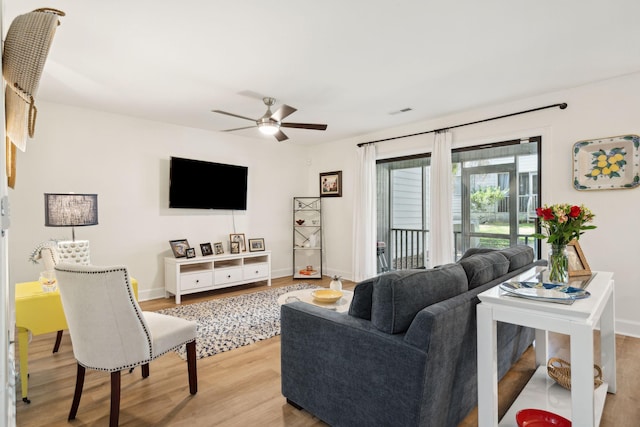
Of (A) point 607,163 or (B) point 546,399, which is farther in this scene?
(A) point 607,163

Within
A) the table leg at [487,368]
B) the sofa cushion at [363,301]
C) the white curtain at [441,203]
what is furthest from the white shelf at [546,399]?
the white curtain at [441,203]

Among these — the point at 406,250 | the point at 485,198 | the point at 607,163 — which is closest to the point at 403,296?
the point at 607,163

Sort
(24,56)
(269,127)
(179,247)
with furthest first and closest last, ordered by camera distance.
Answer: (179,247), (269,127), (24,56)

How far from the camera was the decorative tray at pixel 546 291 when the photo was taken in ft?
5.23

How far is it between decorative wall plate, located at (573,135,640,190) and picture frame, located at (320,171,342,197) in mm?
3401

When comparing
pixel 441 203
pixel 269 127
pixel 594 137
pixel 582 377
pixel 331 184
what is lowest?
pixel 582 377

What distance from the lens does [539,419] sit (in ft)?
5.91

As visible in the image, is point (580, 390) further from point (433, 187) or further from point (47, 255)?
point (47, 255)

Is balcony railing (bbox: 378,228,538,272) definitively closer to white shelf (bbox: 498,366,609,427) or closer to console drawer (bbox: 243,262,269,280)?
console drawer (bbox: 243,262,269,280)

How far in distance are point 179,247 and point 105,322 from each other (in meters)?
2.99

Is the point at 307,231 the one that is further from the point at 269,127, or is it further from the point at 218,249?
the point at 269,127

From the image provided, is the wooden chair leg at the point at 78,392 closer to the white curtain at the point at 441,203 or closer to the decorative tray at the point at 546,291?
the decorative tray at the point at 546,291

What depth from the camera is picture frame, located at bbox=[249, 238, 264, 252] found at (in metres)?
5.62

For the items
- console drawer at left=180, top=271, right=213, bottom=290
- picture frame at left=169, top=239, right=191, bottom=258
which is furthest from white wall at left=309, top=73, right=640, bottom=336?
picture frame at left=169, top=239, right=191, bottom=258
